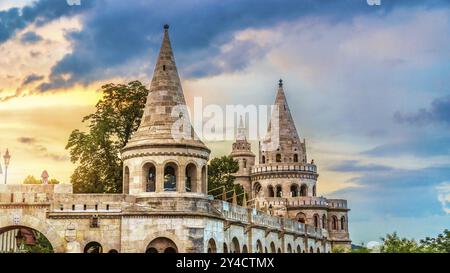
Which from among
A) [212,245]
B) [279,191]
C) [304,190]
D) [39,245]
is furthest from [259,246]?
[304,190]

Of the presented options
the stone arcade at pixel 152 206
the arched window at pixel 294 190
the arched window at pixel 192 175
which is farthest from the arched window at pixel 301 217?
the arched window at pixel 192 175

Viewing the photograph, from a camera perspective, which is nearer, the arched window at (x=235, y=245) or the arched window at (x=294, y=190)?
the arched window at (x=235, y=245)

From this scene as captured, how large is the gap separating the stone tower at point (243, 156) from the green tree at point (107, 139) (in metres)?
22.4

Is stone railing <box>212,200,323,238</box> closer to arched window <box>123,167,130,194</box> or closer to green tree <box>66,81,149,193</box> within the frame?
arched window <box>123,167,130,194</box>

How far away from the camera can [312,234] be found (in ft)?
161

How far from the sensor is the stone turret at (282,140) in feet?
186

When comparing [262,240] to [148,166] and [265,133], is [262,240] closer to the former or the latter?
[148,166]

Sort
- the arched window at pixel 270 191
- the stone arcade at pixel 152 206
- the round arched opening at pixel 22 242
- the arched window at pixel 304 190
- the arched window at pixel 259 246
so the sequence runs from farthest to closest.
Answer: the arched window at pixel 270 191 < the arched window at pixel 304 190 < the round arched opening at pixel 22 242 < the arched window at pixel 259 246 < the stone arcade at pixel 152 206

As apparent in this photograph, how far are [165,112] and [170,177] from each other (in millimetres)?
6364

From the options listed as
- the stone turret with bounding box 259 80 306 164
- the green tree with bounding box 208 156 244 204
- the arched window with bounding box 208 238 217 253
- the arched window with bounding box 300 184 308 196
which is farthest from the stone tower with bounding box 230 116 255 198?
the arched window with bounding box 208 238 217 253

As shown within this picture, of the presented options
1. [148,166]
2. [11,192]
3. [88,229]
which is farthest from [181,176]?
[11,192]

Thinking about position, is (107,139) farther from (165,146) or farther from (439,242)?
(439,242)

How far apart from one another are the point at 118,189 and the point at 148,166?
8.12m

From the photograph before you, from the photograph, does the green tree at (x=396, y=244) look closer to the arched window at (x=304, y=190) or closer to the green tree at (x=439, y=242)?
the green tree at (x=439, y=242)
